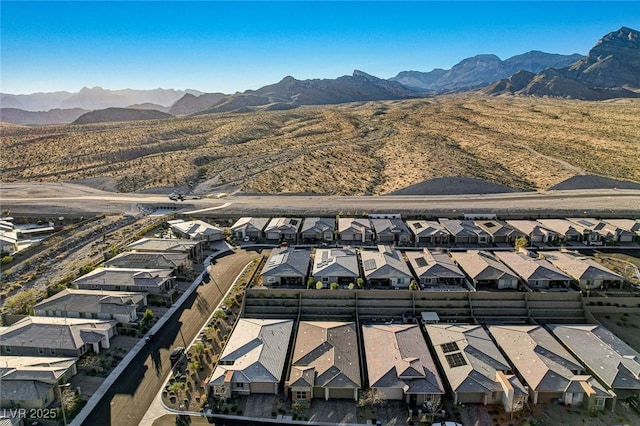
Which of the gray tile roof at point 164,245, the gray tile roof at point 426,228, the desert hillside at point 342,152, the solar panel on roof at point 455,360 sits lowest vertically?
the solar panel on roof at point 455,360

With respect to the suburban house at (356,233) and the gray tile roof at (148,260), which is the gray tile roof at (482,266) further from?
the gray tile roof at (148,260)

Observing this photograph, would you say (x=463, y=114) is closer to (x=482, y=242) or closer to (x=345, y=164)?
(x=345, y=164)

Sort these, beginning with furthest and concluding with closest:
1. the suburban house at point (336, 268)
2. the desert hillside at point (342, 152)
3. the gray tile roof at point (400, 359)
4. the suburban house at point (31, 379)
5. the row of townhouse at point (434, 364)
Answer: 1. the desert hillside at point (342, 152)
2. the suburban house at point (336, 268)
3. the gray tile roof at point (400, 359)
4. the row of townhouse at point (434, 364)
5. the suburban house at point (31, 379)

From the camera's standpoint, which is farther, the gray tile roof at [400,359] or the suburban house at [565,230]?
the suburban house at [565,230]

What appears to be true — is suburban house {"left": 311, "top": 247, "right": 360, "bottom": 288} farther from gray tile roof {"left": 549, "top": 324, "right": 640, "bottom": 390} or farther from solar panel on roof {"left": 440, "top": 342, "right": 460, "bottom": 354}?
gray tile roof {"left": 549, "top": 324, "right": 640, "bottom": 390}

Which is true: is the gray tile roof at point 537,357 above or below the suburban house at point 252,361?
below

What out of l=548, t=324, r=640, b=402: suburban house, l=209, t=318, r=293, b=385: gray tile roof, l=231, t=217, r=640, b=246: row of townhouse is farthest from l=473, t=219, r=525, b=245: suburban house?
l=209, t=318, r=293, b=385: gray tile roof

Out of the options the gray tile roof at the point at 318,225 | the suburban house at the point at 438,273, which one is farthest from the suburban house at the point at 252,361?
the gray tile roof at the point at 318,225

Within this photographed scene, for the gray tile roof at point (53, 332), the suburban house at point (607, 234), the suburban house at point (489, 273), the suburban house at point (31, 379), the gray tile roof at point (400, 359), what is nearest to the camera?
the suburban house at point (31, 379)

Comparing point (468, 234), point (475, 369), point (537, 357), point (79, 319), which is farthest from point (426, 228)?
point (79, 319)
